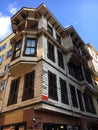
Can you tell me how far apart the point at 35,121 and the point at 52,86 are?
3.16 m

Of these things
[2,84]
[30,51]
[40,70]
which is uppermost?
[30,51]

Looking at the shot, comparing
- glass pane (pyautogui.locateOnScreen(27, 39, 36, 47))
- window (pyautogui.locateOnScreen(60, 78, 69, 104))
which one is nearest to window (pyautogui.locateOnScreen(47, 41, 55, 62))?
glass pane (pyautogui.locateOnScreen(27, 39, 36, 47))

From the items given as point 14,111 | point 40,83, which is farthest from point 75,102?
point 14,111

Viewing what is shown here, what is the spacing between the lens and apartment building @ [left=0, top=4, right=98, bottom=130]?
8883 millimetres

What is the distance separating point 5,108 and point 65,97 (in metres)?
5.29

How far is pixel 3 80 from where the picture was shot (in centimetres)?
1456

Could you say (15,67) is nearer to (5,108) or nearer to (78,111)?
(5,108)

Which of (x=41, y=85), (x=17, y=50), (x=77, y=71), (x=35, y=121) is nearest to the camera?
(x=35, y=121)

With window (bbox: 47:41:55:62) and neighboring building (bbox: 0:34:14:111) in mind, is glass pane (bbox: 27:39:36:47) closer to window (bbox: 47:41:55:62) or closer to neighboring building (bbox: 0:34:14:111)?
window (bbox: 47:41:55:62)

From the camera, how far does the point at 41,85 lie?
9.21 meters

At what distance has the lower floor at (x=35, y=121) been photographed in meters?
8.17

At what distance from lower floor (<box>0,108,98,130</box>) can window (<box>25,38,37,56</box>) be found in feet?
A: 16.4

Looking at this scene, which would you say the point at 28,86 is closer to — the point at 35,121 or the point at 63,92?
the point at 35,121

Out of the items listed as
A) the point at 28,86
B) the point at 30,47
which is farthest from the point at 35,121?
the point at 30,47
